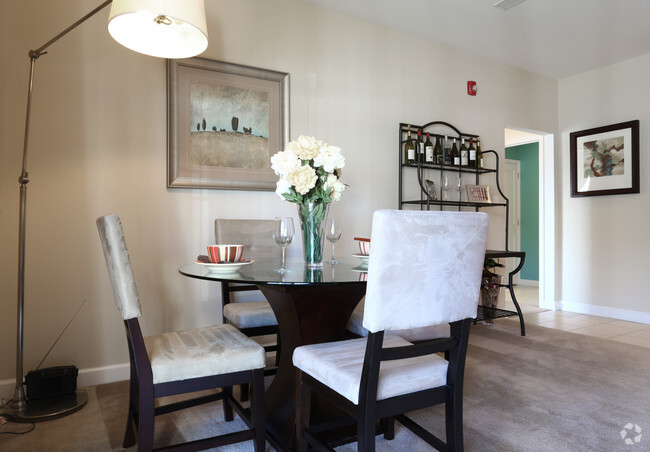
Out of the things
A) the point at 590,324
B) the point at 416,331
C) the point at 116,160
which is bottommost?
the point at 590,324

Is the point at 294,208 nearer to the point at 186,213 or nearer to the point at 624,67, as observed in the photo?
the point at 186,213

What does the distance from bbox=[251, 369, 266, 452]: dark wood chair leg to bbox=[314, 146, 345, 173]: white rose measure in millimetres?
884

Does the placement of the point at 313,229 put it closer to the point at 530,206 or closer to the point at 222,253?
the point at 222,253

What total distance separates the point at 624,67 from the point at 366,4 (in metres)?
3.03

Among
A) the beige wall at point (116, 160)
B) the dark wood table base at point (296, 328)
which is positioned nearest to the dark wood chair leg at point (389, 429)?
the dark wood table base at point (296, 328)

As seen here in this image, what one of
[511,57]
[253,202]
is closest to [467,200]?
[511,57]

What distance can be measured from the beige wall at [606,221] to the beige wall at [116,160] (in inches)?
113

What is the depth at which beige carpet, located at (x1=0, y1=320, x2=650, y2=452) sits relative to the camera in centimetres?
185

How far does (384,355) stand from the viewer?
4.20 ft

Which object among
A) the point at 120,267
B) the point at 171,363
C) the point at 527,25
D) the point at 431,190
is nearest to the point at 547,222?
the point at 431,190

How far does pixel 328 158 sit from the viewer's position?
1891 millimetres

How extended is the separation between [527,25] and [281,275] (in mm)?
3379

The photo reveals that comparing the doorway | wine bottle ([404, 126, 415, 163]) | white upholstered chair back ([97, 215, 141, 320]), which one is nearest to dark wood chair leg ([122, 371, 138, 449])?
white upholstered chair back ([97, 215, 141, 320])

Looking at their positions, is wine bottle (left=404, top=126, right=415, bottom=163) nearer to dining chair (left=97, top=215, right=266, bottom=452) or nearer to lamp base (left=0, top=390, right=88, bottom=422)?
dining chair (left=97, top=215, right=266, bottom=452)
